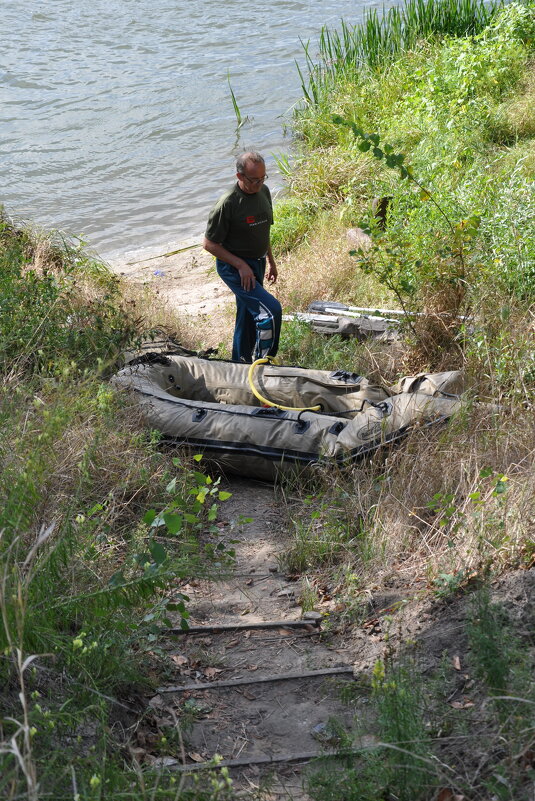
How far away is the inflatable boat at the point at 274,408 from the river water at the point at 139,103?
17.4 ft

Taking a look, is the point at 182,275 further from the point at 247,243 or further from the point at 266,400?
the point at 266,400

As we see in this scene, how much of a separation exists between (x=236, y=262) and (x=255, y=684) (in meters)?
3.61

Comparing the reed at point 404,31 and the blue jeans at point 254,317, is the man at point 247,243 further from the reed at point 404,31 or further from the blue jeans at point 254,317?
the reed at point 404,31

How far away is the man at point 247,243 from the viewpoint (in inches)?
235

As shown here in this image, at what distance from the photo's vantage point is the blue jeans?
20.1 ft

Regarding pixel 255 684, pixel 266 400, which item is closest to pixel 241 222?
pixel 266 400

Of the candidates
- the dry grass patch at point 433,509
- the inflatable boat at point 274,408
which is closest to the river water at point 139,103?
the inflatable boat at point 274,408

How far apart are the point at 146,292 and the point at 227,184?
4877 mm

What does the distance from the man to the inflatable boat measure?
0.36 m

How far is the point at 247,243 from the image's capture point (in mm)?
6172

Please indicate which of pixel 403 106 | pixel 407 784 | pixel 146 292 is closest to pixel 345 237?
pixel 146 292

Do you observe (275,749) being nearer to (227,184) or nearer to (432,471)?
(432,471)

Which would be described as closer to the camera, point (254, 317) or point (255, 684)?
point (255, 684)

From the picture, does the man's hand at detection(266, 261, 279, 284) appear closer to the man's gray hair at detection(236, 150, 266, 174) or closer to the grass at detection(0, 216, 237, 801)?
the man's gray hair at detection(236, 150, 266, 174)
